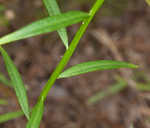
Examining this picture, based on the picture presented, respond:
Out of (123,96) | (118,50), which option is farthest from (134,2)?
(123,96)

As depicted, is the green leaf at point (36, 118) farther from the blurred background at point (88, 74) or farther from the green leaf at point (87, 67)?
the blurred background at point (88, 74)

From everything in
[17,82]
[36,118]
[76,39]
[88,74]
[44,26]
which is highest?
[44,26]

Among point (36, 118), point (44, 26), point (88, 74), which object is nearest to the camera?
point (44, 26)

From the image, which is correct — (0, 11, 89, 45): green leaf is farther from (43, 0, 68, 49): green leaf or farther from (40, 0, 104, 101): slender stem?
(43, 0, 68, 49): green leaf

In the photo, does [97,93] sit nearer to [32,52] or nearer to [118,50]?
[118,50]

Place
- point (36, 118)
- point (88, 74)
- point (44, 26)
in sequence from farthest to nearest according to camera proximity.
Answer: point (88, 74)
point (36, 118)
point (44, 26)

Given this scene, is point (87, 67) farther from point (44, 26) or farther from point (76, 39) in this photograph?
point (44, 26)

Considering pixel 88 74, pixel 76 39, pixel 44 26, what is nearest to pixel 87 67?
pixel 76 39
